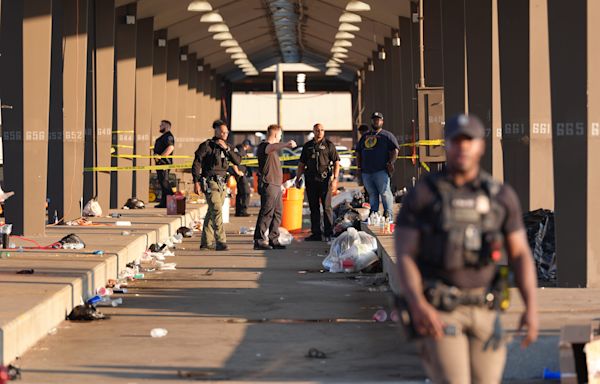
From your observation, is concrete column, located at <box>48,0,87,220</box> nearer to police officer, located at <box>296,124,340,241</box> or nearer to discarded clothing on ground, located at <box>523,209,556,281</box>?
police officer, located at <box>296,124,340,241</box>

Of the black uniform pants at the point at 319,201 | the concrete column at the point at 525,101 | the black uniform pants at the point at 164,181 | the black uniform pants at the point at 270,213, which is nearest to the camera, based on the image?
the concrete column at the point at 525,101

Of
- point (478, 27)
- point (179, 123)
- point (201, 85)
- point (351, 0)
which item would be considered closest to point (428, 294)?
point (478, 27)

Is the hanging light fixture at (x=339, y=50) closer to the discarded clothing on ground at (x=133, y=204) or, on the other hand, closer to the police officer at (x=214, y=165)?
the discarded clothing on ground at (x=133, y=204)

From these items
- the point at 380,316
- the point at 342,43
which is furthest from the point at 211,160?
the point at 342,43

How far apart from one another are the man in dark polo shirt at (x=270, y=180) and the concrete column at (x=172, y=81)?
27153 millimetres

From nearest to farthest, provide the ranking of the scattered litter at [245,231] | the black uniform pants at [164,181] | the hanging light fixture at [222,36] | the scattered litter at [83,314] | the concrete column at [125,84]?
the scattered litter at [83,314]
the scattered litter at [245,231]
the black uniform pants at [164,181]
the concrete column at [125,84]
the hanging light fixture at [222,36]

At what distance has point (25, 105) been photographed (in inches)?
869

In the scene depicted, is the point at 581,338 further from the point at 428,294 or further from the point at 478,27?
the point at 478,27

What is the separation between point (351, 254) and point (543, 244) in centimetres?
409

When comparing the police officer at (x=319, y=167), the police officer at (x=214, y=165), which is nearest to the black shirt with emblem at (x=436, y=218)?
the police officer at (x=214, y=165)

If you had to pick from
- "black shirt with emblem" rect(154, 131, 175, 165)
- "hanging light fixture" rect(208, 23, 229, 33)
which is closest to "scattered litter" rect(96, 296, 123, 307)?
"black shirt with emblem" rect(154, 131, 175, 165)

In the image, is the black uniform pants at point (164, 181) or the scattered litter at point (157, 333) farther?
the black uniform pants at point (164, 181)

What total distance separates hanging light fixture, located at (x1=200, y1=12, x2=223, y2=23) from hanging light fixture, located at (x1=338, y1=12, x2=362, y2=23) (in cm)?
401

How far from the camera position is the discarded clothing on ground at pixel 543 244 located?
53.8 ft
